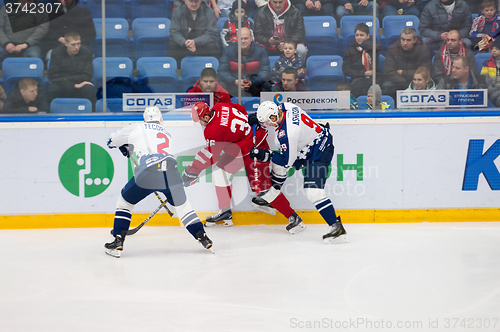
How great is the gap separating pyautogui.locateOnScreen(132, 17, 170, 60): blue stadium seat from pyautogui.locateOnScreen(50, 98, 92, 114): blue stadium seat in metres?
0.72

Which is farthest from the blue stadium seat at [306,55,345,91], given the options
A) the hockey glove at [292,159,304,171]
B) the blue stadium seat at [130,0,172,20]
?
the blue stadium seat at [130,0,172,20]

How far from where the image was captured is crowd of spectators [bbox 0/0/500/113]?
4.36 m

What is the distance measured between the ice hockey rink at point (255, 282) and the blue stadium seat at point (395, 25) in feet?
6.52

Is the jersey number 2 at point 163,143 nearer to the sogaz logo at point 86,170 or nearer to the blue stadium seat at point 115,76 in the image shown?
the sogaz logo at point 86,170

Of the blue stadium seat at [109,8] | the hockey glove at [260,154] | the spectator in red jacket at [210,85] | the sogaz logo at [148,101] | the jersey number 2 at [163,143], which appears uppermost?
the blue stadium seat at [109,8]

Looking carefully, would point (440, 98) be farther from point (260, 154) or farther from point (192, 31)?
point (192, 31)

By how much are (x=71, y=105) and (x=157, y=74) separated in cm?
92

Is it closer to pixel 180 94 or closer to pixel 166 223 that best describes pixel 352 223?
pixel 166 223

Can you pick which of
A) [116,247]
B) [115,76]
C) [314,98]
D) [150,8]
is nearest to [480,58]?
[314,98]

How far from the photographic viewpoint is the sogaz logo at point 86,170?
4.18m

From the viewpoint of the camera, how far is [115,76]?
432cm

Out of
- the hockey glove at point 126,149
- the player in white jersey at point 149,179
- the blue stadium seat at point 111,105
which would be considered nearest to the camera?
the player in white jersey at point 149,179

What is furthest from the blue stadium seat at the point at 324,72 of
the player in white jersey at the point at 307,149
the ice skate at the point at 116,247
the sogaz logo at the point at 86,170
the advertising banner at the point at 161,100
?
the ice skate at the point at 116,247

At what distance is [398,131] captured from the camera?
4.30 metres
